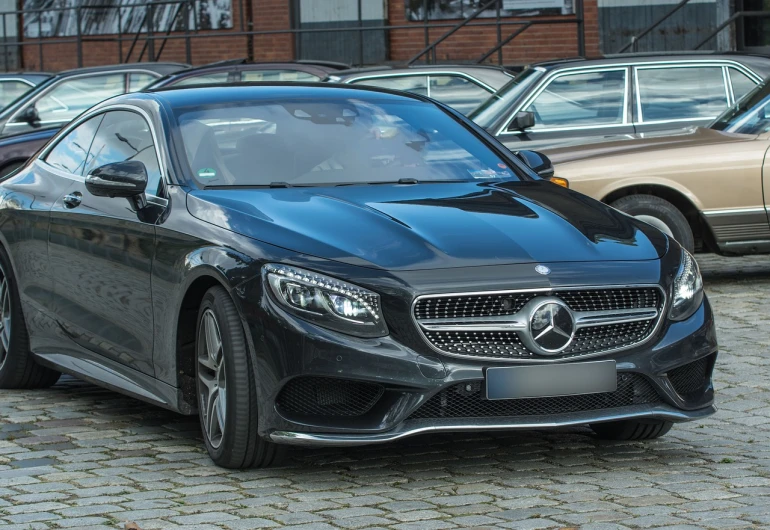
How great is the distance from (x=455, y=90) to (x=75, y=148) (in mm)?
7538

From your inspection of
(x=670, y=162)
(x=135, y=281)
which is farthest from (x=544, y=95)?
(x=135, y=281)

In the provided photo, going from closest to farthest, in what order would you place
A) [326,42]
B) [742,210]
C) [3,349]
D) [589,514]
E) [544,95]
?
[589,514] < [3,349] < [742,210] < [544,95] < [326,42]

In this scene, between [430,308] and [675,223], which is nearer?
[430,308]

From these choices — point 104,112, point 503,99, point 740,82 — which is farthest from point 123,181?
point 740,82

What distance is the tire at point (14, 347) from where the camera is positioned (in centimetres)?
778

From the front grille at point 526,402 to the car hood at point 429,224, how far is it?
0.46m

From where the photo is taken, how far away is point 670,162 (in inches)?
432

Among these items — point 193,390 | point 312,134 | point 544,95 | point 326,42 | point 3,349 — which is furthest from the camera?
point 326,42

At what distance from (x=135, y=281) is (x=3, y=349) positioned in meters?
1.96

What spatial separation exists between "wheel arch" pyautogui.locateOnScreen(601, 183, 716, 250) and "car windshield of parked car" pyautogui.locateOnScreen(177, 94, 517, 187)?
168 inches

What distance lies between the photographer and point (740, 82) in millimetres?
12805

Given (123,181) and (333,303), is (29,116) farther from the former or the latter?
(333,303)

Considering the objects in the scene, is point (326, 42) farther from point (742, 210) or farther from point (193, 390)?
point (193, 390)

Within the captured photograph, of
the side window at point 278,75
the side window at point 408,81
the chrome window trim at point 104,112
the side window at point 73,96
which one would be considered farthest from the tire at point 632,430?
the side window at point 73,96
